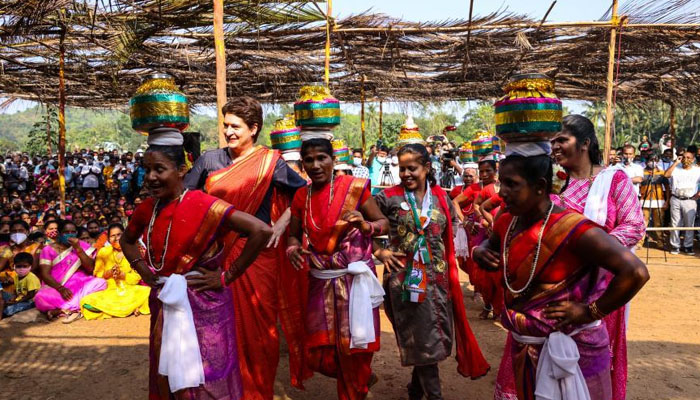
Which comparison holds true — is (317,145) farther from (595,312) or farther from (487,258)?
(595,312)

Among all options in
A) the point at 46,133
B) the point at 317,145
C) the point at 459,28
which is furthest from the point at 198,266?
the point at 46,133

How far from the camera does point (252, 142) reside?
364 centimetres

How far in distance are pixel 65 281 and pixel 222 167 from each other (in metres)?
4.16

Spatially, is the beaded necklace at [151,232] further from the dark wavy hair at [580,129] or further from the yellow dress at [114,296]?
the yellow dress at [114,296]

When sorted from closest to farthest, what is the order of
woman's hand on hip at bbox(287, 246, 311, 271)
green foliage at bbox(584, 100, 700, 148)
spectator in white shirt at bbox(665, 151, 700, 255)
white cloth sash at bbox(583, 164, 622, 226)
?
white cloth sash at bbox(583, 164, 622, 226) → woman's hand on hip at bbox(287, 246, 311, 271) → spectator in white shirt at bbox(665, 151, 700, 255) → green foliage at bbox(584, 100, 700, 148)

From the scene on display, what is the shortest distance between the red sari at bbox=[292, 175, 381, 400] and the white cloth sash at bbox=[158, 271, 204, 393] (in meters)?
1.21

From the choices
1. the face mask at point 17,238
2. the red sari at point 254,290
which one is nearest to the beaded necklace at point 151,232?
the red sari at point 254,290

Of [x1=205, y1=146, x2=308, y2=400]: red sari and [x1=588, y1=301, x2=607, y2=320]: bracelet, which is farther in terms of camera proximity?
[x1=205, y1=146, x2=308, y2=400]: red sari

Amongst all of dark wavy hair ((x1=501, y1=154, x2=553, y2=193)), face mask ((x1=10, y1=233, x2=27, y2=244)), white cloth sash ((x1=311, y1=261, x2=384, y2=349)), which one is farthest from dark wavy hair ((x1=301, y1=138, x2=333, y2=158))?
face mask ((x1=10, y1=233, x2=27, y2=244))

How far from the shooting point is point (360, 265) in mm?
3508

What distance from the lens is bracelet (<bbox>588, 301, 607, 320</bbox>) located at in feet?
6.45

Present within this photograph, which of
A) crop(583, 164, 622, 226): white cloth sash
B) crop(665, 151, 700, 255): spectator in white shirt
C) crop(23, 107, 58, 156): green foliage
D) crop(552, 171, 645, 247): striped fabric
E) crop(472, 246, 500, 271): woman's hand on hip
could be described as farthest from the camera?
crop(23, 107, 58, 156): green foliage

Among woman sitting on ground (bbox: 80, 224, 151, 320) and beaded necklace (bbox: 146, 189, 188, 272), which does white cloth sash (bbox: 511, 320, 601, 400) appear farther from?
woman sitting on ground (bbox: 80, 224, 151, 320)

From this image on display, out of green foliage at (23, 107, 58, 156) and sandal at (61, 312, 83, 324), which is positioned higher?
green foliage at (23, 107, 58, 156)
